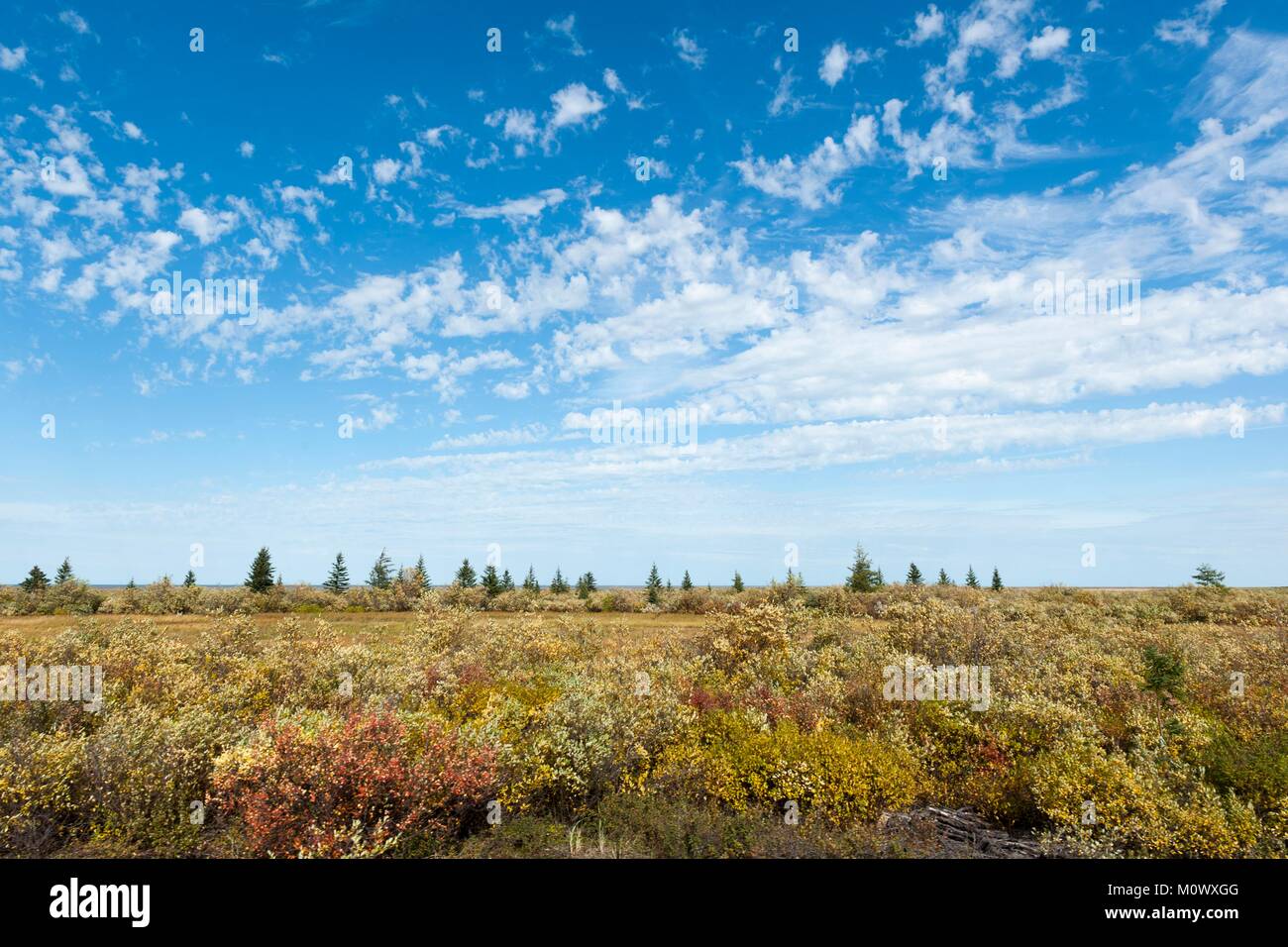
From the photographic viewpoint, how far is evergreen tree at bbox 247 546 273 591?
71.7 m

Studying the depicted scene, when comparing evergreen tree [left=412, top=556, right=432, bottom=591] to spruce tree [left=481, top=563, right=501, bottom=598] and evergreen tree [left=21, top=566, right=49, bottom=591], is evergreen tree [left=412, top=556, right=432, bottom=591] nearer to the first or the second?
spruce tree [left=481, top=563, right=501, bottom=598]

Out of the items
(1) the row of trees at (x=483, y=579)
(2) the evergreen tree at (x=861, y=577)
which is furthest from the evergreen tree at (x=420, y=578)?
(2) the evergreen tree at (x=861, y=577)

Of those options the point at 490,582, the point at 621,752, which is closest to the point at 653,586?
the point at 490,582

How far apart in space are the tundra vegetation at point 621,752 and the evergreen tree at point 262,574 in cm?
5902

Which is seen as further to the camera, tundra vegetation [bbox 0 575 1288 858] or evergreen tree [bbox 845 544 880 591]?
evergreen tree [bbox 845 544 880 591]

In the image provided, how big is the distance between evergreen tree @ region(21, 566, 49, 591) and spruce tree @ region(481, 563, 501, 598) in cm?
5200

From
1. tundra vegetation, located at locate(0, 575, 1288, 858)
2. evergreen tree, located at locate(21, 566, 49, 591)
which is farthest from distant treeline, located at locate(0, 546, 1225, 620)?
tundra vegetation, located at locate(0, 575, 1288, 858)

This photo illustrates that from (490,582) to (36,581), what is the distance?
56.5 metres

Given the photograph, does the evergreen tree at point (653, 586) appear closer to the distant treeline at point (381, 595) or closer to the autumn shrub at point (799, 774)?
the distant treeline at point (381, 595)

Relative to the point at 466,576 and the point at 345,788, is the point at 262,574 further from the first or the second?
the point at 345,788

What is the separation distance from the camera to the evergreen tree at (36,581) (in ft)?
234
